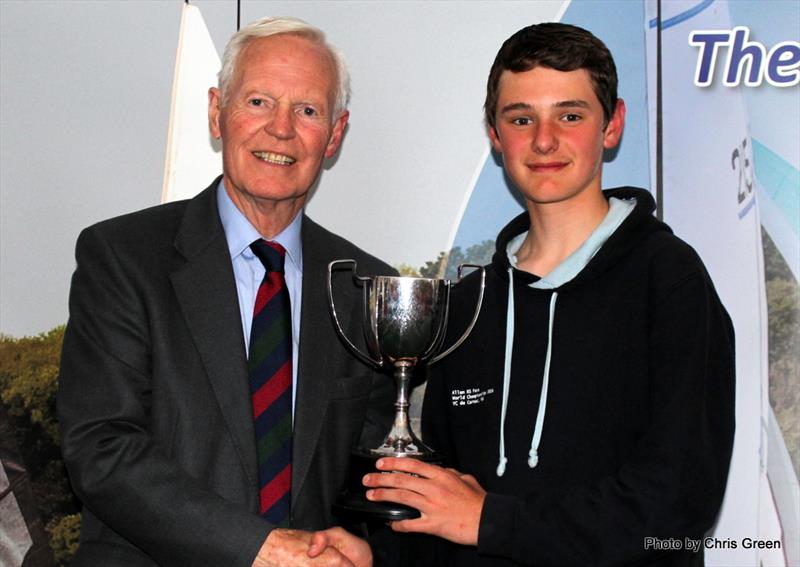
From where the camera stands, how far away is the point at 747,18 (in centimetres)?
281

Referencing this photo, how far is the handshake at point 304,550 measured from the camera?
2.05 metres

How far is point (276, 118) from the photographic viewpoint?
2.37m

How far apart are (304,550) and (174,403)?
0.43m

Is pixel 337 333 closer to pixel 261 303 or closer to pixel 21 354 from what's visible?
pixel 261 303

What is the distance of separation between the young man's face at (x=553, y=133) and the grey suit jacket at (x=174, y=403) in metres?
0.62

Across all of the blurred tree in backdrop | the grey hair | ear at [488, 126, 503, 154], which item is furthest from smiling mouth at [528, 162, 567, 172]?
the blurred tree in backdrop

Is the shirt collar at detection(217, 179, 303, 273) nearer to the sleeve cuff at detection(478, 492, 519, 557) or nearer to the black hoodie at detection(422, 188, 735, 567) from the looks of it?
the black hoodie at detection(422, 188, 735, 567)

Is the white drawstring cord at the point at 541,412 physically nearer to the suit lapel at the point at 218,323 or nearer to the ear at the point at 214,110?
the suit lapel at the point at 218,323

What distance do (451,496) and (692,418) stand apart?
52 cm

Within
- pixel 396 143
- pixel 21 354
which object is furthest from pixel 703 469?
pixel 21 354

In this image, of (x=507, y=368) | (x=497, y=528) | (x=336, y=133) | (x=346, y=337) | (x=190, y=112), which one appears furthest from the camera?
(x=190, y=112)

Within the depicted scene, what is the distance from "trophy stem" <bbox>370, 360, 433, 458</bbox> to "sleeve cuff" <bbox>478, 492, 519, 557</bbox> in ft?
0.66

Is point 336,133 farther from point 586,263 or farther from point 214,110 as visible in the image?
point 586,263

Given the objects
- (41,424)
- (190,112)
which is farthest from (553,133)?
(41,424)
